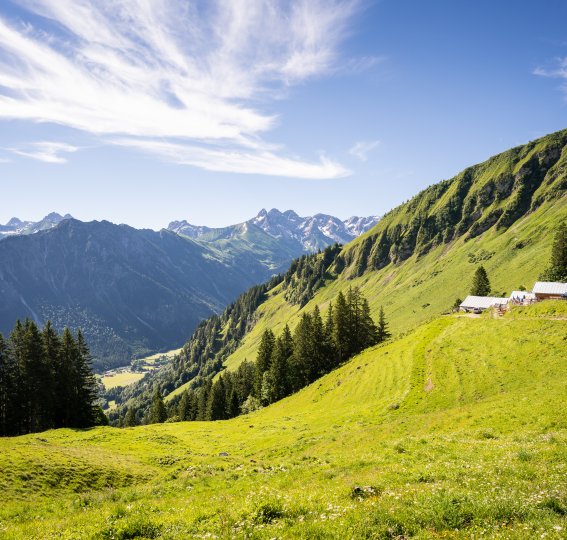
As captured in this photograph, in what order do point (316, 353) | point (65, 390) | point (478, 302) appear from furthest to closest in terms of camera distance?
point (478, 302), point (316, 353), point (65, 390)

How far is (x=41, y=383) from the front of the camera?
68000 mm

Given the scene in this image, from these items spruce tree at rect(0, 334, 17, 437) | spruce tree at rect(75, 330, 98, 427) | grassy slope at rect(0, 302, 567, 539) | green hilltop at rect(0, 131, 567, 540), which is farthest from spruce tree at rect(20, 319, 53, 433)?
grassy slope at rect(0, 302, 567, 539)

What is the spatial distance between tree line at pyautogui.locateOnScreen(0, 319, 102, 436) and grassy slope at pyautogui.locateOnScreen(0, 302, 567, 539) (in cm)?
1652

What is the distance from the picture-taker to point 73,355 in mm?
75000

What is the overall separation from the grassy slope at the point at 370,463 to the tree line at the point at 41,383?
54.2 feet

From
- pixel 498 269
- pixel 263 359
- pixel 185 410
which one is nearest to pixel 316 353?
pixel 263 359

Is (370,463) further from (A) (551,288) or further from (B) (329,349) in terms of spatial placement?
(A) (551,288)

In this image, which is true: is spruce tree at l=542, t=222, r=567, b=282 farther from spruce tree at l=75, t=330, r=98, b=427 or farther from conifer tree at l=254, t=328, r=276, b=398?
spruce tree at l=75, t=330, r=98, b=427

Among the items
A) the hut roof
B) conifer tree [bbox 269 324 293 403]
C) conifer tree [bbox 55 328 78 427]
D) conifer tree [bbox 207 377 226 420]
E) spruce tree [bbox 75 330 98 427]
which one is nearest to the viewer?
conifer tree [bbox 55 328 78 427]

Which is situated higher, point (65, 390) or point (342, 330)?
point (342, 330)

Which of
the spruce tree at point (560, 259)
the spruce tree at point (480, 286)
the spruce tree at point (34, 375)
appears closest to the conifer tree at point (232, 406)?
the spruce tree at point (34, 375)

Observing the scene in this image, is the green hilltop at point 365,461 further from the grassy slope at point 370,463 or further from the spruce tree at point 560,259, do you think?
the spruce tree at point 560,259

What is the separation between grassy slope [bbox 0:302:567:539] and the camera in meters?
12.6

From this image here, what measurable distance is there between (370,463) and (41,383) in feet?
226
